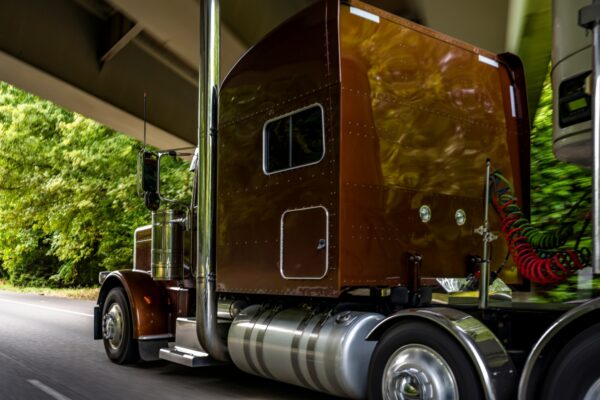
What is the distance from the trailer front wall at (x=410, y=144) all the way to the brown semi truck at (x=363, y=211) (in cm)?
1

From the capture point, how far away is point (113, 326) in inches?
308

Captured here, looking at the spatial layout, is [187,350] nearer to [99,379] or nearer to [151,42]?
[99,379]

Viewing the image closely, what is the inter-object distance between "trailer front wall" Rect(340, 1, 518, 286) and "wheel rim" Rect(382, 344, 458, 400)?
2.27 ft

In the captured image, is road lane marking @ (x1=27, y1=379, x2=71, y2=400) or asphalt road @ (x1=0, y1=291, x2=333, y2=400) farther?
asphalt road @ (x1=0, y1=291, x2=333, y2=400)

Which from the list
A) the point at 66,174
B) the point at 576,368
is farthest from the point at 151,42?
the point at 576,368

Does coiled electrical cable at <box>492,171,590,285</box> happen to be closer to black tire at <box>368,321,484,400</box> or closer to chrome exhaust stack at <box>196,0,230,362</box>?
black tire at <box>368,321,484,400</box>

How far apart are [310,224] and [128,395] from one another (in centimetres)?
264

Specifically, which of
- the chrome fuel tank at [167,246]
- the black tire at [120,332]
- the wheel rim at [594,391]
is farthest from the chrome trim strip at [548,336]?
the black tire at [120,332]

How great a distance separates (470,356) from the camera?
3.94 metres

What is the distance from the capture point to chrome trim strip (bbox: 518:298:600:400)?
3399mm

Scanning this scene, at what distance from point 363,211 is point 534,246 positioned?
1224mm

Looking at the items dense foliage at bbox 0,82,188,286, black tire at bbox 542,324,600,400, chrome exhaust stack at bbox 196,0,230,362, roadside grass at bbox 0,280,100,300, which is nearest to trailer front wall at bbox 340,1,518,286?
black tire at bbox 542,324,600,400

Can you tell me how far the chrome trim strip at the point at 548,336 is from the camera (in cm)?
340

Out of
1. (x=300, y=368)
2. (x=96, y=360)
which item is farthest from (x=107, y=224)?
(x=300, y=368)
